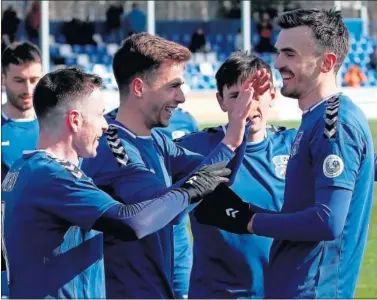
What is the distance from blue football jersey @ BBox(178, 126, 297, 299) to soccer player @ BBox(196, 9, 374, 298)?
0.88m

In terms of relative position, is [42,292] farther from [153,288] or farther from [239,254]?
[239,254]

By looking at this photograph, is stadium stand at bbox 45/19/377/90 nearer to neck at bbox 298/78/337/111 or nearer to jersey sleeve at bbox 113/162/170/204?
jersey sleeve at bbox 113/162/170/204

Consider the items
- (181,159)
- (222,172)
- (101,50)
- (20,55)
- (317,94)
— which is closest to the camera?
(317,94)

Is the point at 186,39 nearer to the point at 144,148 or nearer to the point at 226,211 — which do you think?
the point at 144,148

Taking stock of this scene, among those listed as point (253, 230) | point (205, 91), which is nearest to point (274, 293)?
point (253, 230)

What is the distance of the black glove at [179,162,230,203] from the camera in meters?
4.59

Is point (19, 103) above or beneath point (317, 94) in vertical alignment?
beneath

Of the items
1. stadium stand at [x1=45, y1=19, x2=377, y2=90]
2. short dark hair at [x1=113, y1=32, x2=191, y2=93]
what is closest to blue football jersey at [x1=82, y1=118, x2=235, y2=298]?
short dark hair at [x1=113, y1=32, x2=191, y2=93]

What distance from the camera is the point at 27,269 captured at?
436 centimetres

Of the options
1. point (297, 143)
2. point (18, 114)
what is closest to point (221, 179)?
point (297, 143)

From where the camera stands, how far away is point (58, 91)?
4562 mm

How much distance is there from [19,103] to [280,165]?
269 cm

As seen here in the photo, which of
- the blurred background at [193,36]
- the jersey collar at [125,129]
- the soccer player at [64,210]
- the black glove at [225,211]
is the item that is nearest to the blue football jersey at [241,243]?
the jersey collar at [125,129]

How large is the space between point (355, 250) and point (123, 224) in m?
0.94
